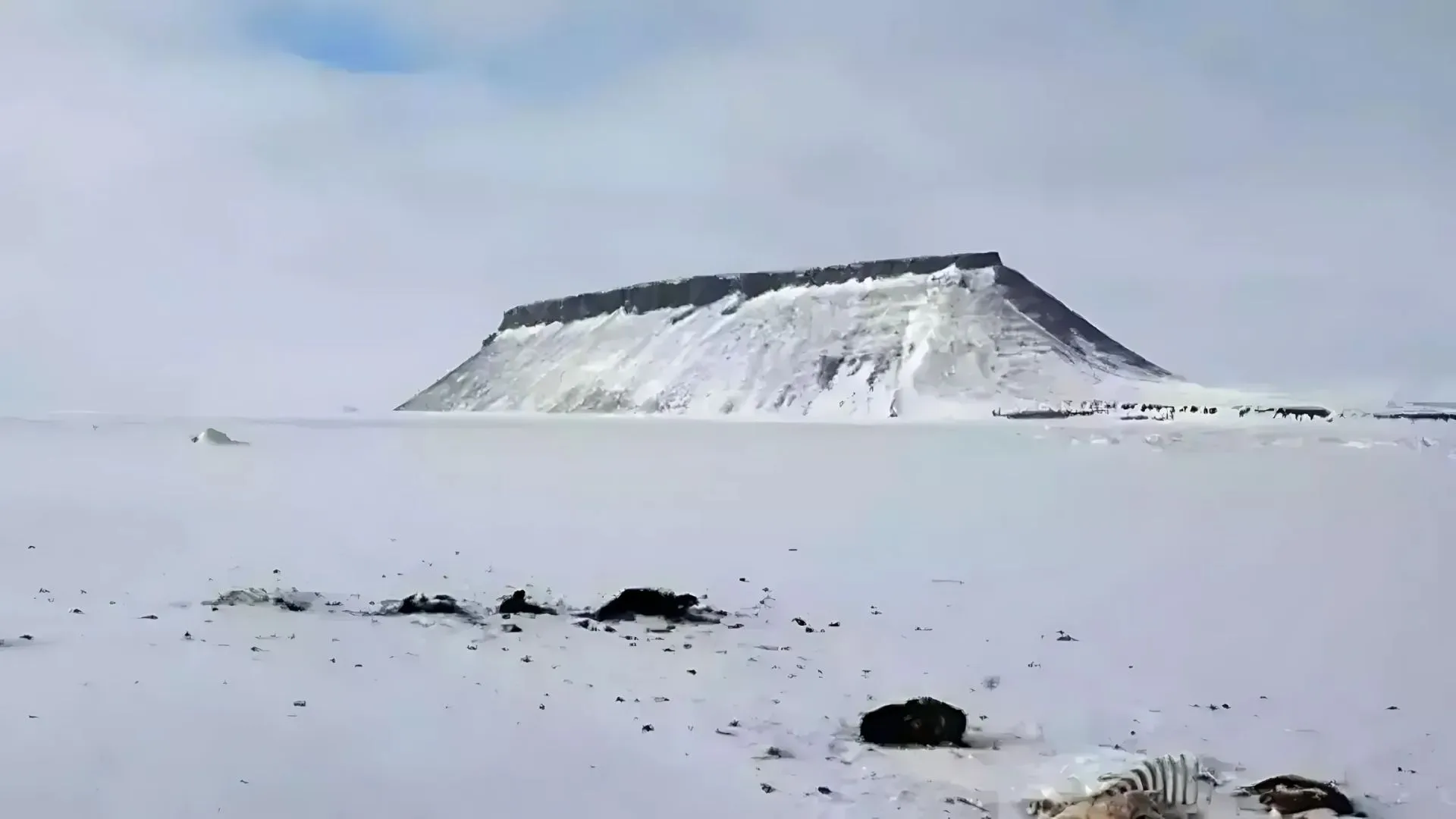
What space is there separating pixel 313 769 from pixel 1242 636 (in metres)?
6.50

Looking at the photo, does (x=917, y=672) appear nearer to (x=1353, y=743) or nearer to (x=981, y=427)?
(x=1353, y=743)

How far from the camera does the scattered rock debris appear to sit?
4.94 metres

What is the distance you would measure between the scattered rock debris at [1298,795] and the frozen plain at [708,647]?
26 cm

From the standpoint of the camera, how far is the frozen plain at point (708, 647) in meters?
5.29

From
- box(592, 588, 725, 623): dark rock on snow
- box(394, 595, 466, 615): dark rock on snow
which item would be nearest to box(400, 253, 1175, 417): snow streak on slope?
box(592, 588, 725, 623): dark rock on snow

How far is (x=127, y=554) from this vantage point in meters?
11.5

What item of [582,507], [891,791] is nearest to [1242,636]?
[891,791]

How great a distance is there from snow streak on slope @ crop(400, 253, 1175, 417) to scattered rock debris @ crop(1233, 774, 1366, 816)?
74503mm

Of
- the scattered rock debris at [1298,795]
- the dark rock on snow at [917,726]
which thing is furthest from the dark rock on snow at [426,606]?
the scattered rock debris at [1298,795]

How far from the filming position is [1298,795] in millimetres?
4977

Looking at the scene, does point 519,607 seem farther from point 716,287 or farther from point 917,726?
point 716,287

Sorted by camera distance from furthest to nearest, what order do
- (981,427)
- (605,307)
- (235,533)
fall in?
(605,307)
(981,427)
(235,533)

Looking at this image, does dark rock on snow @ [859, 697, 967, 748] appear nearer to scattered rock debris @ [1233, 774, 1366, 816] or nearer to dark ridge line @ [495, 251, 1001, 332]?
scattered rock debris @ [1233, 774, 1366, 816]

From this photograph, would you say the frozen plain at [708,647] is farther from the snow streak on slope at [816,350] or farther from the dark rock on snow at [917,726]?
the snow streak on slope at [816,350]
